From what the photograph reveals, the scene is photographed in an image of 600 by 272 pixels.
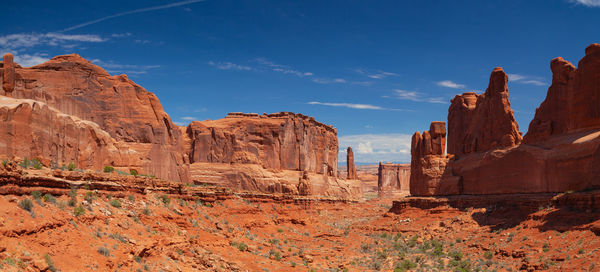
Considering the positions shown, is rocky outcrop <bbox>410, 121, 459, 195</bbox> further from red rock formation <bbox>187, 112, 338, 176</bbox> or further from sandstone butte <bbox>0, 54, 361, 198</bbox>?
red rock formation <bbox>187, 112, 338, 176</bbox>

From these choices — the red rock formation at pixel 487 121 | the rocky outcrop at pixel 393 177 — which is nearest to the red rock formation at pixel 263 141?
the red rock formation at pixel 487 121

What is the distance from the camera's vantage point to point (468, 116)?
49.8m

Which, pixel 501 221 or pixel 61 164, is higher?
pixel 61 164

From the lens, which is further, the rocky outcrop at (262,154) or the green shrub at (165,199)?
the rocky outcrop at (262,154)

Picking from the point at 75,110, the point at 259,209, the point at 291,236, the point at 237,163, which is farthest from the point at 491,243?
the point at 237,163

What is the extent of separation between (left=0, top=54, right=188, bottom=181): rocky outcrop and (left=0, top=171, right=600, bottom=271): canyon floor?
6827 mm

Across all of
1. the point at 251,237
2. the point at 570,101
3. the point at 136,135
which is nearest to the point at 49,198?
the point at 251,237

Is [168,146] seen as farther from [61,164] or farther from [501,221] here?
[501,221]

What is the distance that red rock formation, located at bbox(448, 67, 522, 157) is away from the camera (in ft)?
132

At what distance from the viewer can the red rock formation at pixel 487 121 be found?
4025 centimetres

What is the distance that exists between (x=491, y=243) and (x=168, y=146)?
26380 mm

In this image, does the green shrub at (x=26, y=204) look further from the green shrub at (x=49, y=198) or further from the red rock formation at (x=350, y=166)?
the red rock formation at (x=350, y=166)

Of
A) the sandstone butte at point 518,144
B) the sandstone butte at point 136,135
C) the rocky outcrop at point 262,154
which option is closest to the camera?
the sandstone butte at point 136,135

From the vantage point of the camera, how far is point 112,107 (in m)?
38.8
